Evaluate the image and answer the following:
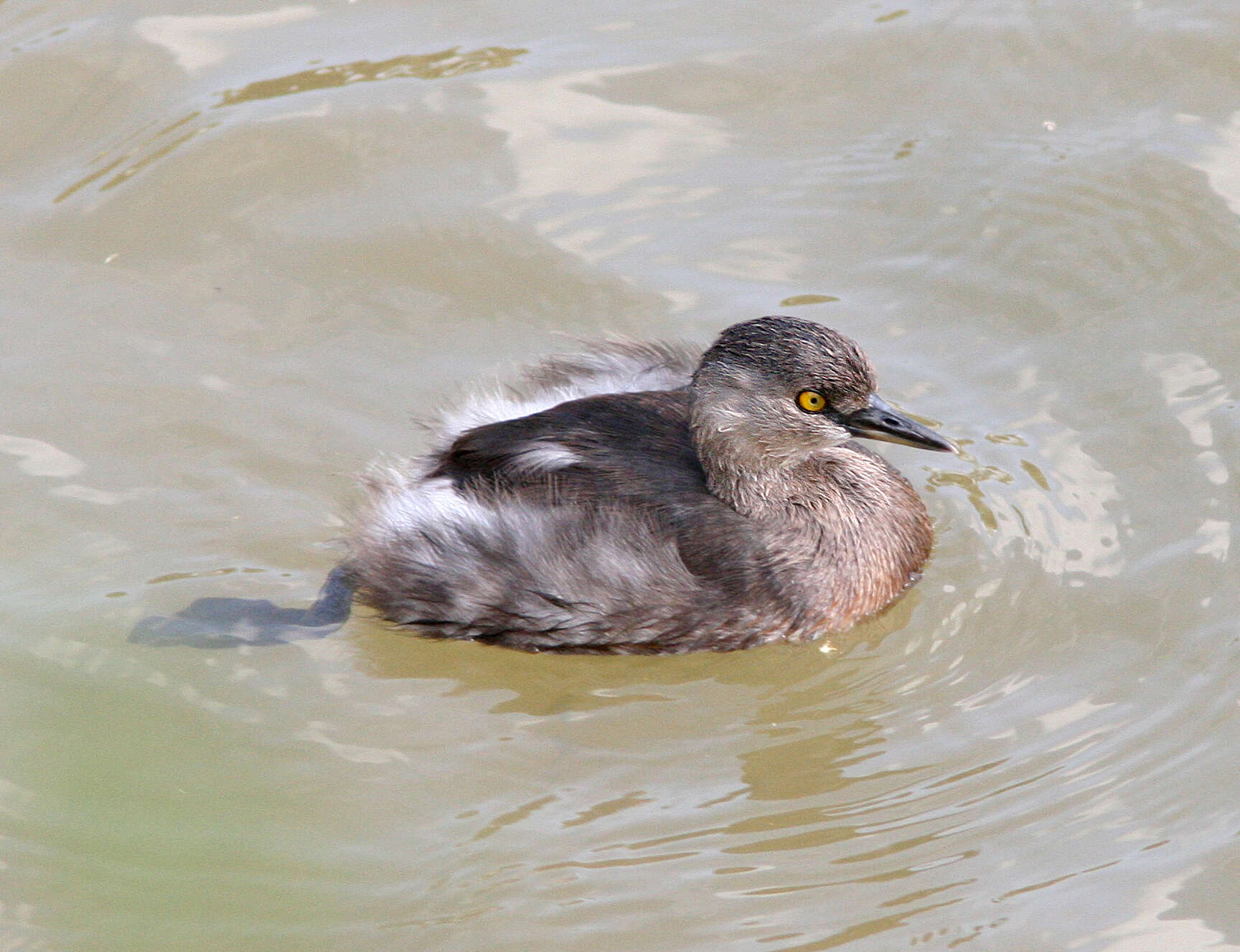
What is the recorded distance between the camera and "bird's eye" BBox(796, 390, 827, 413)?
5145 millimetres

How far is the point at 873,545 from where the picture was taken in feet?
17.3

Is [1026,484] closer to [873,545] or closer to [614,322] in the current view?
[873,545]

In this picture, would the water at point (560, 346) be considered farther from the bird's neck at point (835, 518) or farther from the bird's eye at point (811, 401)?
the bird's eye at point (811, 401)

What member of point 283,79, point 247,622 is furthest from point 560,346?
point 283,79

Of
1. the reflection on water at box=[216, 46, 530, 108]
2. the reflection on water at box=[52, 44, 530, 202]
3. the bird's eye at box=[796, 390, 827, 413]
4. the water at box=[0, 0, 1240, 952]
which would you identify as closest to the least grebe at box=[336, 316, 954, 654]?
the bird's eye at box=[796, 390, 827, 413]

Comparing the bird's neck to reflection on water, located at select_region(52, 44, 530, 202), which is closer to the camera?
the bird's neck

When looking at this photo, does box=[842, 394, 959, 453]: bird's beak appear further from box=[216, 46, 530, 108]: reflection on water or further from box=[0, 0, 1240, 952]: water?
box=[216, 46, 530, 108]: reflection on water

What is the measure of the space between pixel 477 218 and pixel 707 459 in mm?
2070

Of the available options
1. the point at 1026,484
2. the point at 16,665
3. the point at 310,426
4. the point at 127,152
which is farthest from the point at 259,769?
the point at 127,152

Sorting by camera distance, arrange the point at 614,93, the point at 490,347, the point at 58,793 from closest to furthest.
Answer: the point at 58,793 → the point at 490,347 → the point at 614,93

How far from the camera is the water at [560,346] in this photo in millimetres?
4324

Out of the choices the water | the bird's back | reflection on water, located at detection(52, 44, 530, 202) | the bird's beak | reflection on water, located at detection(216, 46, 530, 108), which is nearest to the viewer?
the water

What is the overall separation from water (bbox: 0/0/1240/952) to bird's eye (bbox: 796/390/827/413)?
2.46ft

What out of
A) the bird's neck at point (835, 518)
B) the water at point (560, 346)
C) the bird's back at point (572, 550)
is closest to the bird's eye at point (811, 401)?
the bird's neck at point (835, 518)
